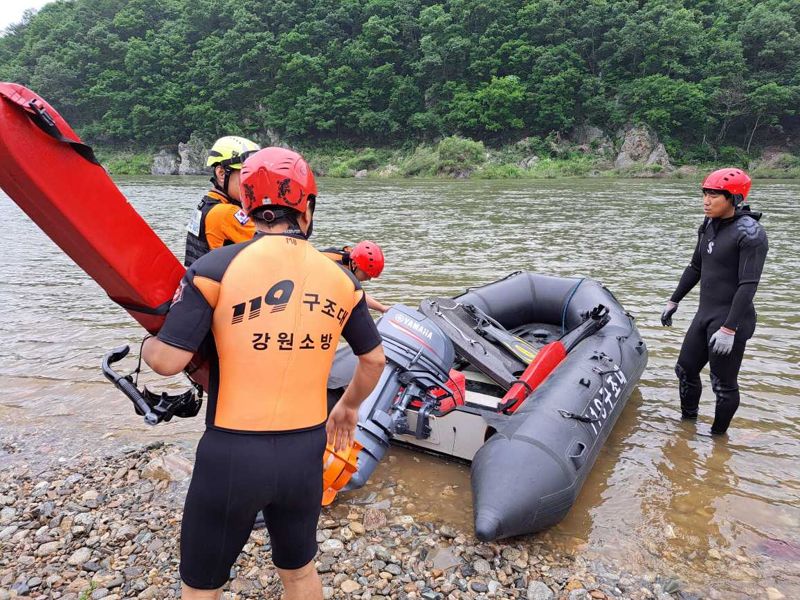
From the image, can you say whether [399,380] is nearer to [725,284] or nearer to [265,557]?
[265,557]

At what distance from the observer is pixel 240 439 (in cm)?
150

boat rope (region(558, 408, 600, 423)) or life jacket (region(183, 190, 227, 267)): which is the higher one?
life jacket (region(183, 190, 227, 267))

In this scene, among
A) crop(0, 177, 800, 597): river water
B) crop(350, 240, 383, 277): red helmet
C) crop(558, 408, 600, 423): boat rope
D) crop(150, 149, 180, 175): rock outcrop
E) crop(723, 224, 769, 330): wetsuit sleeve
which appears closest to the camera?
crop(0, 177, 800, 597): river water

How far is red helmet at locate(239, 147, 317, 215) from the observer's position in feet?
5.08

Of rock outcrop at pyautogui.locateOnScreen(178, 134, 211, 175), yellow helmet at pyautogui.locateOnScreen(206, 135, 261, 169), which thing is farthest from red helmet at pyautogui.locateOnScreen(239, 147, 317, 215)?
rock outcrop at pyautogui.locateOnScreen(178, 134, 211, 175)

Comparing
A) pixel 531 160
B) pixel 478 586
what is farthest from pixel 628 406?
pixel 531 160

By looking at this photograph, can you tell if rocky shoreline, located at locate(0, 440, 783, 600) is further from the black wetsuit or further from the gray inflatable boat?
the black wetsuit

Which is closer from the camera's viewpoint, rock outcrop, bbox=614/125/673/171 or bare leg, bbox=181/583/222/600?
bare leg, bbox=181/583/222/600

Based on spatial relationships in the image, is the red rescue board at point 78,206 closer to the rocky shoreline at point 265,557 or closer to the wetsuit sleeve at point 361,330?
the wetsuit sleeve at point 361,330

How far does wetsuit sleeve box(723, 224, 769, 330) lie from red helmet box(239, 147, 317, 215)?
3022 millimetres

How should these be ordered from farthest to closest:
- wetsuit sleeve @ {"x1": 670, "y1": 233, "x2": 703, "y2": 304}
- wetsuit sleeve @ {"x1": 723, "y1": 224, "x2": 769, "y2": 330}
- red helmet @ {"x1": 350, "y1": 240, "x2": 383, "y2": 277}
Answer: wetsuit sleeve @ {"x1": 670, "y1": 233, "x2": 703, "y2": 304} < red helmet @ {"x1": 350, "y1": 240, "x2": 383, "y2": 277} < wetsuit sleeve @ {"x1": 723, "y1": 224, "x2": 769, "y2": 330}

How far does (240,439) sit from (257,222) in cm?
63

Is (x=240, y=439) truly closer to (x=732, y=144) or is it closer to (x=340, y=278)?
(x=340, y=278)

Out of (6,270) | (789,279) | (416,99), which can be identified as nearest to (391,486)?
(789,279)
